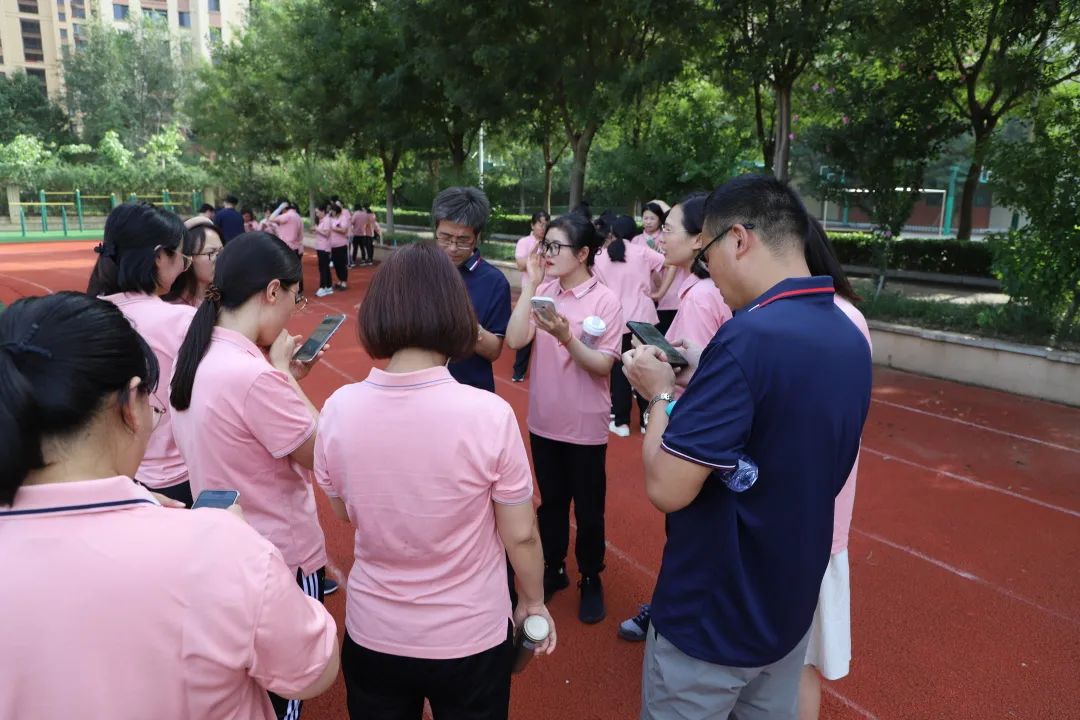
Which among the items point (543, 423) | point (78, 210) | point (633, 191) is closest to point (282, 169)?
point (78, 210)

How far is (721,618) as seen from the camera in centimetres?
173

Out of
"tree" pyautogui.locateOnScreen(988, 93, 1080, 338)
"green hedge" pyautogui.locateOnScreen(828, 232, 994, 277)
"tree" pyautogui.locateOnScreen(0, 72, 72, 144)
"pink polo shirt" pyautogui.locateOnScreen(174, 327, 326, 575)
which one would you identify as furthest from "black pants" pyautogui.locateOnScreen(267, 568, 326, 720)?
"tree" pyautogui.locateOnScreen(0, 72, 72, 144)

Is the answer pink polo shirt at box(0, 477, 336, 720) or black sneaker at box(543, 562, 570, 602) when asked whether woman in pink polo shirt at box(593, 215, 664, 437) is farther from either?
pink polo shirt at box(0, 477, 336, 720)

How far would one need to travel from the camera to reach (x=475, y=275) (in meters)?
3.29

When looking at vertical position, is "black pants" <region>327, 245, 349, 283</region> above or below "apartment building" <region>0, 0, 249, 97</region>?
below

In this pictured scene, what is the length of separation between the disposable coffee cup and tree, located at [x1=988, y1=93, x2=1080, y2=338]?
6.66 metres

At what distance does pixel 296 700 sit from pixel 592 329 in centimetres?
188

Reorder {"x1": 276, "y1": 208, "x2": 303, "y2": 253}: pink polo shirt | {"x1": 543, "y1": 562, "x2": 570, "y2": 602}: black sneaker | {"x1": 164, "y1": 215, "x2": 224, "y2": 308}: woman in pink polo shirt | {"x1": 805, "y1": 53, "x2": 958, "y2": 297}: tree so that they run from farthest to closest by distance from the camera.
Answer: {"x1": 276, "y1": 208, "x2": 303, "y2": 253}: pink polo shirt → {"x1": 805, "y1": 53, "x2": 958, "y2": 297}: tree → {"x1": 543, "y1": 562, "x2": 570, "y2": 602}: black sneaker → {"x1": 164, "y1": 215, "x2": 224, "y2": 308}: woman in pink polo shirt

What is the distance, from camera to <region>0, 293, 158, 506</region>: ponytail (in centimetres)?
103

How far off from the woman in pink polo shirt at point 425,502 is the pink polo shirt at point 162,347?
123 cm

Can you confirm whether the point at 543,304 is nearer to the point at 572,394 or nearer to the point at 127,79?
the point at 572,394

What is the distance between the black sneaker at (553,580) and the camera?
12.0 ft

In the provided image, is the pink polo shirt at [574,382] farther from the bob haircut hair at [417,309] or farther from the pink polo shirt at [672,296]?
the pink polo shirt at [672,296]

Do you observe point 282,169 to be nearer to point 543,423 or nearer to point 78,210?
point 78,210
